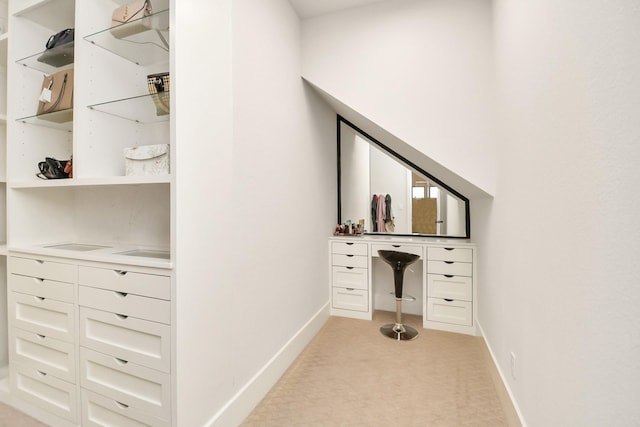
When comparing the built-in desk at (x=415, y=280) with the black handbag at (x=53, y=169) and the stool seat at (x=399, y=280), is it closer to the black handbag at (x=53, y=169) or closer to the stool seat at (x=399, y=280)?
the stool seat at (x=399, y=280)

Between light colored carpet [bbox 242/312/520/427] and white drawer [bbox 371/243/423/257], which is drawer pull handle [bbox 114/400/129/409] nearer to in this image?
light colored carpet [bbox 242/312/520/427]

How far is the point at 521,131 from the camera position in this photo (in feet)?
4.60

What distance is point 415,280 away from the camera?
9.90ft

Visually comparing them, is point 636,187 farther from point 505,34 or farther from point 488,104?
point 488,104

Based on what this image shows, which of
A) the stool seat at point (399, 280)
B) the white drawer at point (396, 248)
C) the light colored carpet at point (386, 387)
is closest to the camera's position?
the light colored carpet at point (386, 387)

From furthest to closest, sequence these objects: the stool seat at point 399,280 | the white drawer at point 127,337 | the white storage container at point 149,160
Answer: the stool seat at point 399,280, the white storage container at point 149,160, the white drawer at point 127,337

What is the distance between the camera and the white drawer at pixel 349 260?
9.57 feet

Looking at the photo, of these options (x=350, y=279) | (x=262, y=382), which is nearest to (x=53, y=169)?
(x=262, y=382)

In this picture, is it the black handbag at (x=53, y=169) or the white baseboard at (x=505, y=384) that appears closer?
the white baseboard at (x=505, y=384)

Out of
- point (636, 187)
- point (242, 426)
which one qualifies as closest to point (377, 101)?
point (636, 187)

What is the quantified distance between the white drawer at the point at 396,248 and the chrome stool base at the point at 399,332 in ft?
2.27

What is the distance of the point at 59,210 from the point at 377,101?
2.36 meters

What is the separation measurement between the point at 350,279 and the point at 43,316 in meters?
2.31

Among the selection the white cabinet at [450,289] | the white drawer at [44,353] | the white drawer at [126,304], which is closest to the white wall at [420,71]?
the white cabinet at [450,289]
